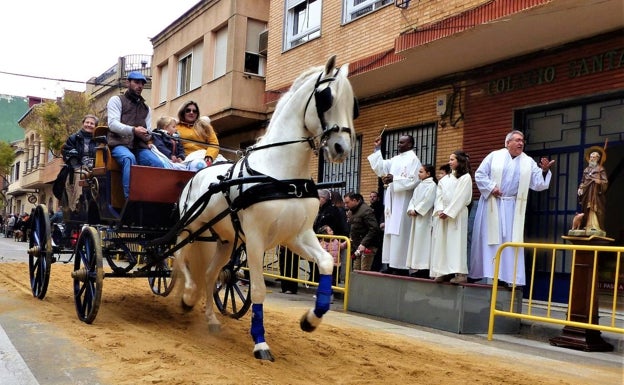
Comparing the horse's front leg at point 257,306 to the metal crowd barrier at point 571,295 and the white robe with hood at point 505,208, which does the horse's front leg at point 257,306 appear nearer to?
the metal crowd barrier at point 571,295

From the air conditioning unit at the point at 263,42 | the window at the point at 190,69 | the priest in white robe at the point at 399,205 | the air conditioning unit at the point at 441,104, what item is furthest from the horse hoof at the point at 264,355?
the window at the point at 190,69

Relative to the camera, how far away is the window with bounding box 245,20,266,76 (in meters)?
18.4

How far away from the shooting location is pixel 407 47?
33.0 feet

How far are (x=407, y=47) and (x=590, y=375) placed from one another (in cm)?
617

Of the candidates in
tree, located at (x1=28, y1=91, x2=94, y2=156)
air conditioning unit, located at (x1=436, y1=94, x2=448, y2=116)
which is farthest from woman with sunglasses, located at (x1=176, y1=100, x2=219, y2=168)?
tree, located at (x1=28, y1=91, x2=94, y2=156)

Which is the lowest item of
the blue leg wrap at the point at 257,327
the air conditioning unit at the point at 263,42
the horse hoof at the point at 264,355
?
the horse hoof at the point at 264,355

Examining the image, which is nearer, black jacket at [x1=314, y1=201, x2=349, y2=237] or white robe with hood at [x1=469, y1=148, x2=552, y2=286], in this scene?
white robe with hood at [x1=469, y1=148, x2=552, y2=286]

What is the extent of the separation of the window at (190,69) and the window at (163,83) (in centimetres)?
133

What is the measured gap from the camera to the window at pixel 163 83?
2343 cm

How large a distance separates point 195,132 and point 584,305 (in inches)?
195

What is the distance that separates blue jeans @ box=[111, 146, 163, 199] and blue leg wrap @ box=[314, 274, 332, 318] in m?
2.58

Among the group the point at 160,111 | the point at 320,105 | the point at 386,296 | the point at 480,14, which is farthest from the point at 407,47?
the point at 160,111

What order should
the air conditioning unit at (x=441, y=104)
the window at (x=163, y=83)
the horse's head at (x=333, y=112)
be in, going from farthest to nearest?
the window at (x=163, y=83) < the air conditioning unit at (x=441, y=104) < the horse's head at (x=333, y=112)

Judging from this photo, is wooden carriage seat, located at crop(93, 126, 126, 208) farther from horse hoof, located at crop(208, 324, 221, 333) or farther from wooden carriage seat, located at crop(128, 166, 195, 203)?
horse hoof, located at crop(208, 324, 221, 333)
